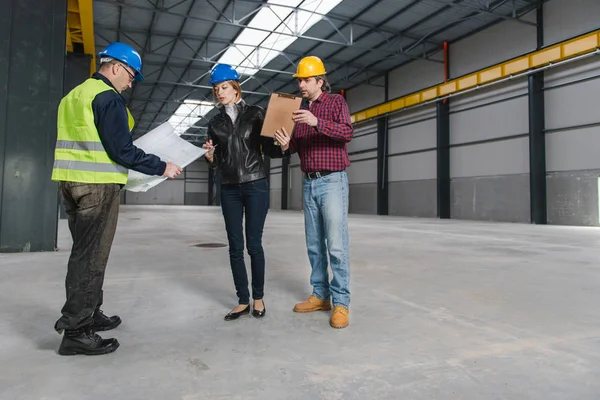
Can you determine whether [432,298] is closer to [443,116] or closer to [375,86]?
[443,116]

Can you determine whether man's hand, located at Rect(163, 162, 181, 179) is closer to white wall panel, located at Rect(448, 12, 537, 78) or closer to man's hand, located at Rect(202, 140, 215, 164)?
man's hand, located at Rect(202, 140, 215, 164)

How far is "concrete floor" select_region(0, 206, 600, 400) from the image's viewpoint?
165cm

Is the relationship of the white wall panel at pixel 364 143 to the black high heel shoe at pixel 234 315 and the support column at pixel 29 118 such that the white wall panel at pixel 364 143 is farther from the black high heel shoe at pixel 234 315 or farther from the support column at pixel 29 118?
the black high heel shoe at pixel 234 315

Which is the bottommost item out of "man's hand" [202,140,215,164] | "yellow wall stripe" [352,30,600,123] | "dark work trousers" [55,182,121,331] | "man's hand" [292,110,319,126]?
"dark work trousers" [55,182,121,331]

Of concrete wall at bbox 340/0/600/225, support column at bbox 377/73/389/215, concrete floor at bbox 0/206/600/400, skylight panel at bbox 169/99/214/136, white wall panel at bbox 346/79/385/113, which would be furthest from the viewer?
skylight panel at bbox 169/99/214/136

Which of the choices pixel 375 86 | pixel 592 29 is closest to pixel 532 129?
pixel 592 29

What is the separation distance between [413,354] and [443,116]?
1545 centimetres

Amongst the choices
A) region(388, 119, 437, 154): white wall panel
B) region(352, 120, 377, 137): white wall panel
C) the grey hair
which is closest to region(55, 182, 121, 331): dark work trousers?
the grey hair

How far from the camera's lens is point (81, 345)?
197 centimetres

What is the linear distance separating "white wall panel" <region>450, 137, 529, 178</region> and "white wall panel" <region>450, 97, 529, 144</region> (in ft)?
1.15

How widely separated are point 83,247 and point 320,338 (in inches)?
56.2

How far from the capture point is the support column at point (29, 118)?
514 cm

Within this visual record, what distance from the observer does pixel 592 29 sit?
11.0 meters

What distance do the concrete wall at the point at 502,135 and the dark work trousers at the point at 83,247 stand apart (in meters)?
13.3
